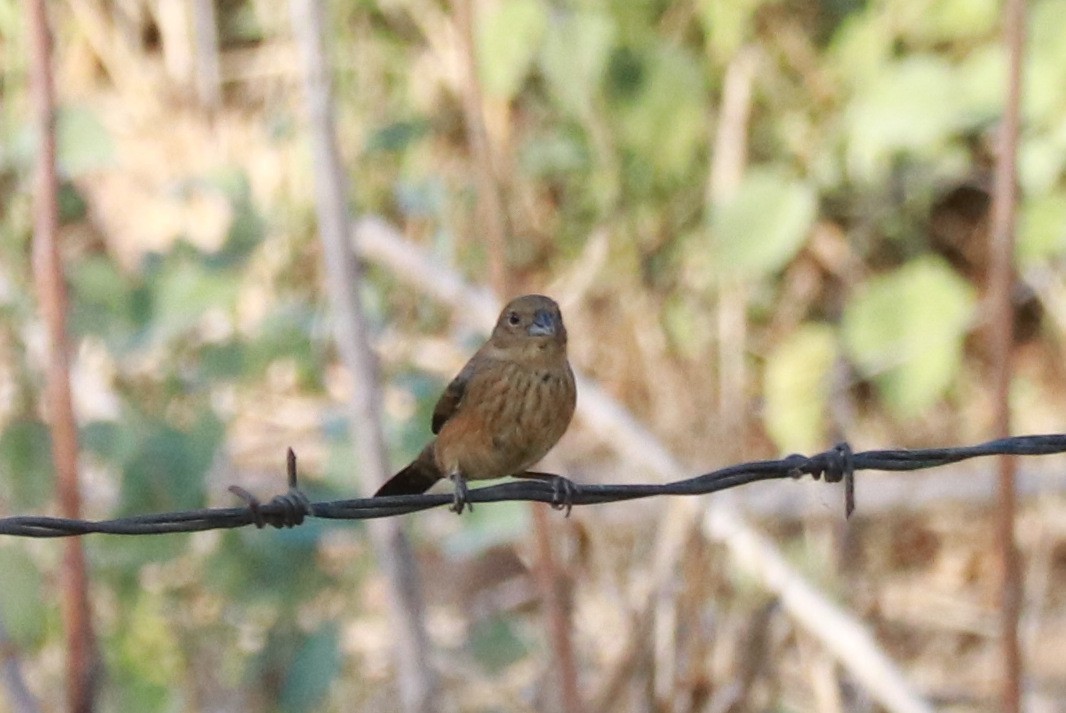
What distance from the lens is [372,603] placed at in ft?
27.4

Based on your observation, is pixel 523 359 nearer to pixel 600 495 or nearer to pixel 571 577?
pixel 600 495

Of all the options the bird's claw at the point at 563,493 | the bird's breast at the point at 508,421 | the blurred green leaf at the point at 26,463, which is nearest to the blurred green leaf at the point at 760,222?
the bird's breast at the point at 508,421

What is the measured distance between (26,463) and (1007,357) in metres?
3.03

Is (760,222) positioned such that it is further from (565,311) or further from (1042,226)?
(1042,226)

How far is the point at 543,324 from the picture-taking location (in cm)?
457

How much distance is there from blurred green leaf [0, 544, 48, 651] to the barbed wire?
2196 millimetres

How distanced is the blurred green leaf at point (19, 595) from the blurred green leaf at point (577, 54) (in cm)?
297

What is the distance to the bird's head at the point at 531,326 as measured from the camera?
14.8 feet

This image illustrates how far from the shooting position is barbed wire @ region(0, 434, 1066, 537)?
3.06 m

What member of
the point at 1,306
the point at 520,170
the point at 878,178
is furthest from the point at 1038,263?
the point at 1,306

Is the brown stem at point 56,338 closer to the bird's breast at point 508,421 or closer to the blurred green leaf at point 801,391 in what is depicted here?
the bird's breast at point 508,421

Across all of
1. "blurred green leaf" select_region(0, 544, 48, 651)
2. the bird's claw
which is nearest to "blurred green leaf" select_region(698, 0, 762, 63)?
"blurred green leaf" select_region(0, 544, 48, 651)

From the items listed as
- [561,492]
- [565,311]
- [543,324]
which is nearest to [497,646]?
[543,324]

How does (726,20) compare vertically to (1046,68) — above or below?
above
